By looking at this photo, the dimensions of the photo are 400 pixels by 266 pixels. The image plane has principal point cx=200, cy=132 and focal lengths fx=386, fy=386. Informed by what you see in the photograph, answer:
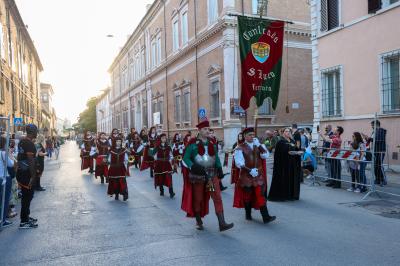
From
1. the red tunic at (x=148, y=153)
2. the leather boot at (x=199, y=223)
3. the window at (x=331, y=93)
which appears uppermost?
the window at (x=331, y=93)

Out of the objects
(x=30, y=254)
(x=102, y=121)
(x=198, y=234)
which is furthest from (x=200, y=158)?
(x=102, y=121)

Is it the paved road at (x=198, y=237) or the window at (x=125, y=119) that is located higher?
the window at (x=125, y=119)

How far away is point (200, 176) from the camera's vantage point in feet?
21.6

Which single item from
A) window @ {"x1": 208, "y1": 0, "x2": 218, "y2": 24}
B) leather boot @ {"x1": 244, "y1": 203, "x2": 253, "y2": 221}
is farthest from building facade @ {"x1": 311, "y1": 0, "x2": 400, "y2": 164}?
window @ {"x1": 208, "y1": 0, "x2": 218, "y2": 24}

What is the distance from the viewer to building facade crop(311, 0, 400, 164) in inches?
509

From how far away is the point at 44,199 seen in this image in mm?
10445

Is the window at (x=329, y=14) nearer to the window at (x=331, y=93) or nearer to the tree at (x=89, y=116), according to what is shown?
the window at (x=331, y=93)

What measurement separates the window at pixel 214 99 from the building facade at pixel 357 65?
889 centimetres

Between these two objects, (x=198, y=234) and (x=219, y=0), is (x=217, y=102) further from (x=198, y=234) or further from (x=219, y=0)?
(x=198, y=234)

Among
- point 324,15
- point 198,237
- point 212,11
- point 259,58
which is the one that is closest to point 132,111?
point 212,11

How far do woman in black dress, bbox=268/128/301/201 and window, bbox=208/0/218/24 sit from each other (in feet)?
55.5

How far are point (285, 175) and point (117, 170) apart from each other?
170 inches

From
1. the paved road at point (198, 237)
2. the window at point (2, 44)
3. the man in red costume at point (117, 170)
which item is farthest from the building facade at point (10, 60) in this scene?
the paved road at point (198, 237)

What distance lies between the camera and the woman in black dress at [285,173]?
915 cm
